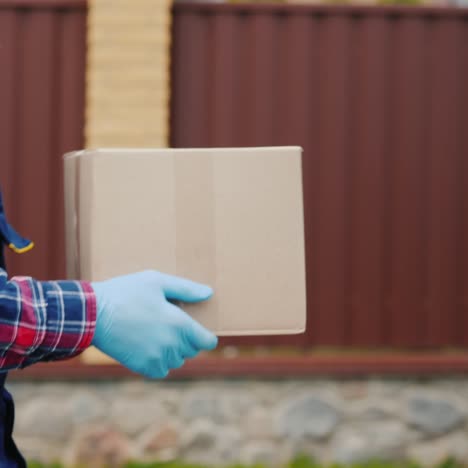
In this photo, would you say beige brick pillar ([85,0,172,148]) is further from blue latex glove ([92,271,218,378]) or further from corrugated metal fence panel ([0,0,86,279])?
blue latex glove ([92,271,218,378])

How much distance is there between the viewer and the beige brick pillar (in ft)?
14.6

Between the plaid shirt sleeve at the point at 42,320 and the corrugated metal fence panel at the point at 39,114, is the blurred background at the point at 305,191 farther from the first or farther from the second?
the plaid shirt sleeve at the point at 42,320

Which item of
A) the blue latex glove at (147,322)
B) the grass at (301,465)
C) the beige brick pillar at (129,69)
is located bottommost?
the grass at (301,465)

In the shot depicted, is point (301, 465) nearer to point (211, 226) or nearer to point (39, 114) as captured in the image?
point (39, 114)

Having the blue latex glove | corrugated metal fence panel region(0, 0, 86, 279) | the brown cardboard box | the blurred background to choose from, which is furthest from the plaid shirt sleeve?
corrugated metal fence panel region(0, 0, 86, 279)

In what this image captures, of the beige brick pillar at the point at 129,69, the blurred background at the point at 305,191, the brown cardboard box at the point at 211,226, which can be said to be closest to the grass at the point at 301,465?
the blurred background at the point at 305,191

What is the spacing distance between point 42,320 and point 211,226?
1.36 feet

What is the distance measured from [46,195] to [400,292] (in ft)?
6.26

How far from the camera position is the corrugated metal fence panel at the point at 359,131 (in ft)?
15.4

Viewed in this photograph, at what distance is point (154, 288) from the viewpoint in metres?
1.66

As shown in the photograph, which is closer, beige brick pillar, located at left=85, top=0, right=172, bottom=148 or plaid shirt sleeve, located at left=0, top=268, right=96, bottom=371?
plaid shirt sleeve, located at left=0, top=268, right=96, bottom=371

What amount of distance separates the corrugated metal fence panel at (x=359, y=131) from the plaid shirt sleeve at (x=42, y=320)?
3.16m

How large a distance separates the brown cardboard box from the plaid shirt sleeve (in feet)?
0.68

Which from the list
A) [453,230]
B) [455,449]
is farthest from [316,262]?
[455,449]
